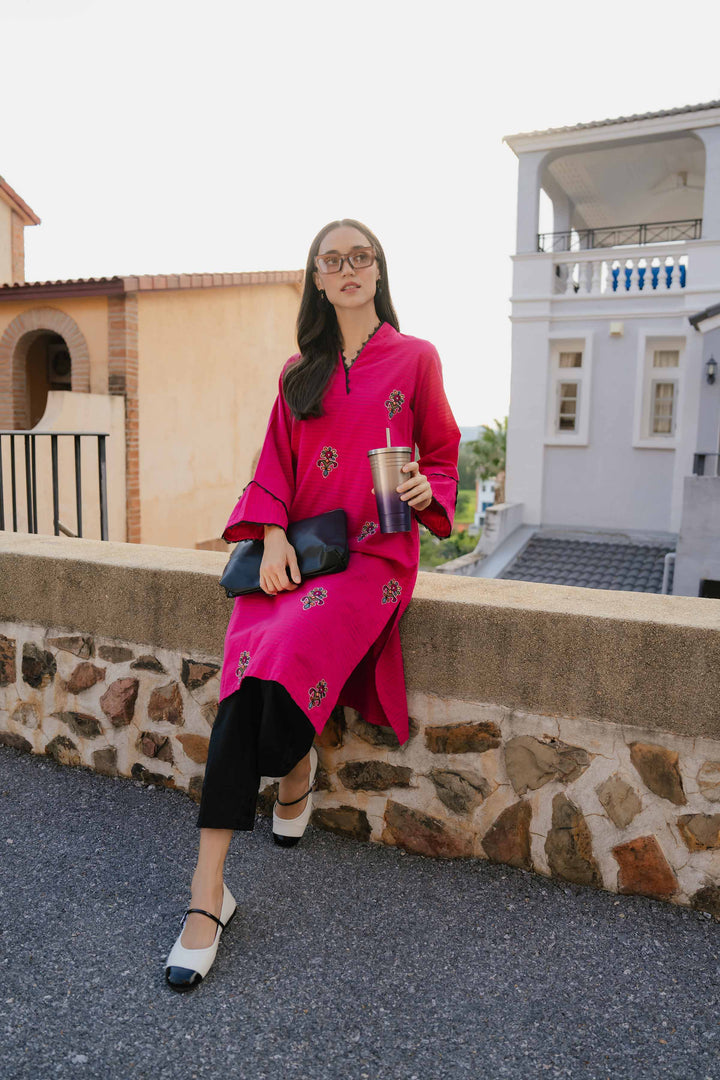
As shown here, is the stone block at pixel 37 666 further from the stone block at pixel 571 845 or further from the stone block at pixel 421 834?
the stone block at pixel 571 845

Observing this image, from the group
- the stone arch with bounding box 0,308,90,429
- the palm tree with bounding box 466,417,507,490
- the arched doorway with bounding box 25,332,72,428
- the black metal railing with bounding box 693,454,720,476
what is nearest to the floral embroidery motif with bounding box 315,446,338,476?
the stone arch with bounding box 0,308,90,429

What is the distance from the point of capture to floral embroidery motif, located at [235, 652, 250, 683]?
1.95 m

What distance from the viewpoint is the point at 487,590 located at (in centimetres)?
235

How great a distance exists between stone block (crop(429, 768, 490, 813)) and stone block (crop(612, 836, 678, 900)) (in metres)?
0.36

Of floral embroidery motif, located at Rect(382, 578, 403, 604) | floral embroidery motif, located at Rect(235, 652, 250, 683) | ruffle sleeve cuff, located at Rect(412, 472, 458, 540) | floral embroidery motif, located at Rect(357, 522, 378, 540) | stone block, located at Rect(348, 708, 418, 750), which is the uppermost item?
ruffle sleeve cuff, located at Rect(412, 472, 458, 540)

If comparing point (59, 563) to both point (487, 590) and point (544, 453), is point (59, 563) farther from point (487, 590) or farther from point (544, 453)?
point (544, 453)

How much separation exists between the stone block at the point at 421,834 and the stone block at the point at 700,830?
1.81ft

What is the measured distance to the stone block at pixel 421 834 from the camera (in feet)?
7.37

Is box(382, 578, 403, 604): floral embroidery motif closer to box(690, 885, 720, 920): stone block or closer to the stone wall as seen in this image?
the stone wall

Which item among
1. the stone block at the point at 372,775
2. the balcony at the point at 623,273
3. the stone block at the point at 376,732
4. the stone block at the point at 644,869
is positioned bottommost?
the stone block at the point at 644,869

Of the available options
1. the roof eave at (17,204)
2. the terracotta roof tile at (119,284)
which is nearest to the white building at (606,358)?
the terracotta roof tile at (119,284)

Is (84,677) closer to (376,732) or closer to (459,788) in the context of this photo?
(376,732)

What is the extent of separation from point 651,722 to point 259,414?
13581mm

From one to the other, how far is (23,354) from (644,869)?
12.7 m
